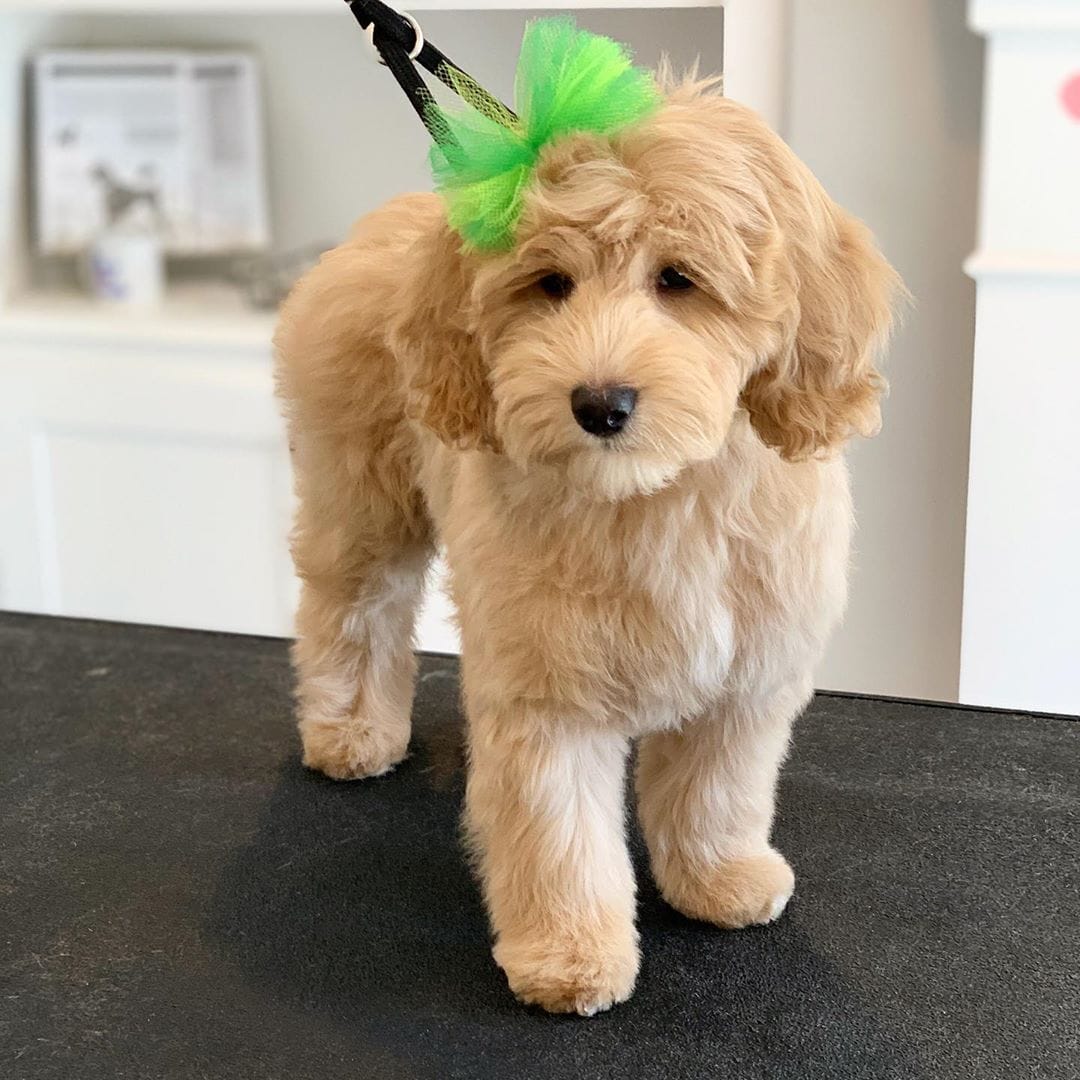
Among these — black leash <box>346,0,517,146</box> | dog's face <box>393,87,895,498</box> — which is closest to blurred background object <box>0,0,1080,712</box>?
black leash <box>346,0,517,146</box>

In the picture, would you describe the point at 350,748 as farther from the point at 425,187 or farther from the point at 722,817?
the point at 425,187

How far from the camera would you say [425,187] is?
2.36 m

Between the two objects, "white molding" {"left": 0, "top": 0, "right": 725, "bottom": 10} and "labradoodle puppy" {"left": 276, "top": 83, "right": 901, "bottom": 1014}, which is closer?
"labradoodle puppy" {"left": 276, "top": 83, "right": 901, "bottom": 1014}

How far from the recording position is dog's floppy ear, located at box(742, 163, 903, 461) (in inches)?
37.3

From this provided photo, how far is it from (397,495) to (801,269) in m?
0.49

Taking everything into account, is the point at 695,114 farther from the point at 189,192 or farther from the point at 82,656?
the point at 189,192

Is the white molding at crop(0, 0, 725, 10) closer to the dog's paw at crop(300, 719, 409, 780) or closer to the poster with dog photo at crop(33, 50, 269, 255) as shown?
the poster with dog photo at crop(33, 50, 269, 255)

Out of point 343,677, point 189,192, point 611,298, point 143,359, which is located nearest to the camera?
Answer: point 611,298

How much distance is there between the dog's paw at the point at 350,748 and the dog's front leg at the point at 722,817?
0.33 meters

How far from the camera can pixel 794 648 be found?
3.51 feet

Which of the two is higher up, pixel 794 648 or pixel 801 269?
pixel 801 269

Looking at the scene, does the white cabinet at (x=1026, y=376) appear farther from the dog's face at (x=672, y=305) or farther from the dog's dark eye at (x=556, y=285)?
the dog's dark eye at (x=556, y=285)

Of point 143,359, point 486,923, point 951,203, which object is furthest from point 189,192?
point 486,923

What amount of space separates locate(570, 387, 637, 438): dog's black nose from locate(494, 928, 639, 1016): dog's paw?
0.40m
